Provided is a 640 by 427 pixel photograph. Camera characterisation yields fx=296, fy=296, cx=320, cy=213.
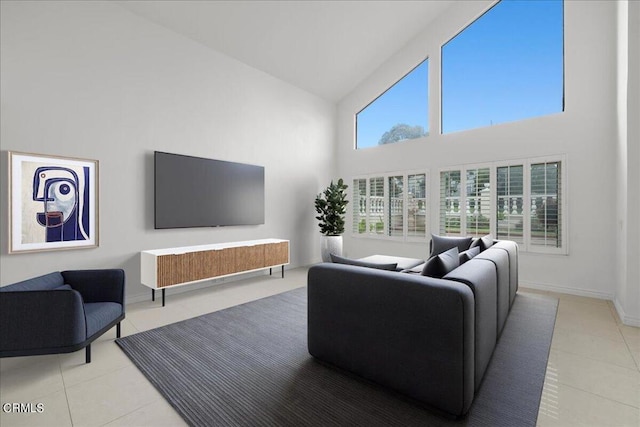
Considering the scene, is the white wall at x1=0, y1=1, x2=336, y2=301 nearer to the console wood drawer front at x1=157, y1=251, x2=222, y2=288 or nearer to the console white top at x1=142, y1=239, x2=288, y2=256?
the console white top at x1=142, y1=239, x2=288, y2=256

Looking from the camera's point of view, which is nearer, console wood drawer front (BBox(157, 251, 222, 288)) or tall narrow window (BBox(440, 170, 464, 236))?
console wood drawer front (BBox(157, 251, 222, 288))

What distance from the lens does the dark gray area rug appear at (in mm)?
1724

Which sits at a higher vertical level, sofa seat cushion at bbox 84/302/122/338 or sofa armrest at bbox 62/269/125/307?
sofa armrest at bbox 62/269/125/307

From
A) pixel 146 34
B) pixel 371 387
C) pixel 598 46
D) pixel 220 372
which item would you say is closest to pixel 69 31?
pixel 146 34

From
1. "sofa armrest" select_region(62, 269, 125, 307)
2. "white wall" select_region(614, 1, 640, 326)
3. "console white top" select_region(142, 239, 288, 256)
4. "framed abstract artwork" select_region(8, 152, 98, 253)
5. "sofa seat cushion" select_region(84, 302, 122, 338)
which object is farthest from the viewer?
"console white top" select_region(142, 239, 288, 256)

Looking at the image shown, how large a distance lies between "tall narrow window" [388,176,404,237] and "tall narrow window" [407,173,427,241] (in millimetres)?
156

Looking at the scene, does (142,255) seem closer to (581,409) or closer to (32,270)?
(32,270)

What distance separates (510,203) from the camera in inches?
188

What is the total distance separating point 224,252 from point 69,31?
3140 millimetres

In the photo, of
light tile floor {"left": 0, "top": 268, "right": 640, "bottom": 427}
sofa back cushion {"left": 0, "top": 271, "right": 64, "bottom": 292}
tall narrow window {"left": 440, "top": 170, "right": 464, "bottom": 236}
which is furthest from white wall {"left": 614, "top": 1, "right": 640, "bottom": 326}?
sofa back cushion {"left": 0, "top": 271, "right": 64, "bottom": 292}

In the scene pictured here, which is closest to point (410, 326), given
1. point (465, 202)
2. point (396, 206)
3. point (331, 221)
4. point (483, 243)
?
point (483, 243)

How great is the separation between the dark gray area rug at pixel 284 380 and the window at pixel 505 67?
339cm

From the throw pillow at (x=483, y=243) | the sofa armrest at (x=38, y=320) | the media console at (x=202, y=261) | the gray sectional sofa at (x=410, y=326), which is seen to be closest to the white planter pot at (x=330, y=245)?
the media console at (x=202, y=261)

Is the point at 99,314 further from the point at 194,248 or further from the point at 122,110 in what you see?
the point at 122,110
